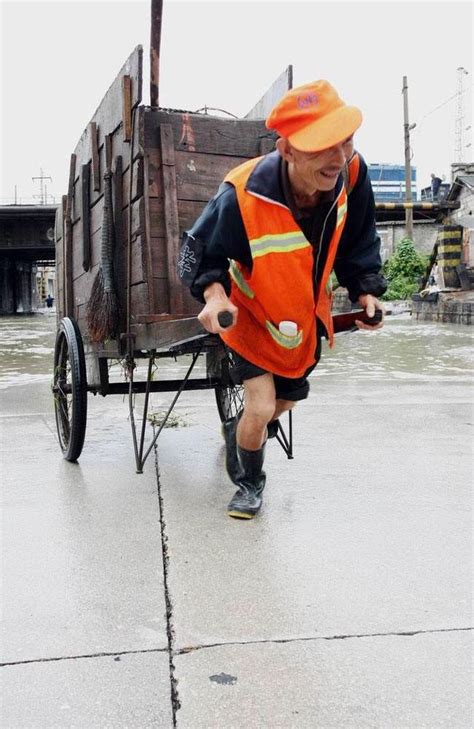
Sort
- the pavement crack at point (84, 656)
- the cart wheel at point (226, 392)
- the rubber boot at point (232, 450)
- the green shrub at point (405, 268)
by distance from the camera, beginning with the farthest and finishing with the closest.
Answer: the green shrub at point (405, 268)
the cart wheel at point (226, 392)
the rubber boot at point (232, 450)
the pavement crack at point (84, 656)

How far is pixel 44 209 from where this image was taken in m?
34.5

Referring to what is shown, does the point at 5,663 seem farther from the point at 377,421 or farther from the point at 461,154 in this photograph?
the point at 461,154

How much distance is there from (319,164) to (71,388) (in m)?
2.29

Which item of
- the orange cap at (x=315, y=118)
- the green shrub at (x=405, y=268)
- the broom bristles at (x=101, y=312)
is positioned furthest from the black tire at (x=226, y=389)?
the green shrub at (x=405, y=268)

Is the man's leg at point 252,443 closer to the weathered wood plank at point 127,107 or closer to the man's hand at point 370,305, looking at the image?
the man's hand at point 370,305

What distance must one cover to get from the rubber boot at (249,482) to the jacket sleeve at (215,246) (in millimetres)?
807

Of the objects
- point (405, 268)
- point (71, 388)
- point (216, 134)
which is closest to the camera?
point (216, 134)

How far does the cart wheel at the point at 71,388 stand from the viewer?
4.25m

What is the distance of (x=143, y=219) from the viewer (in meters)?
3.87

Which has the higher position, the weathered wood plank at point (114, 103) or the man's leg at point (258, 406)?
the weathered wood plank at point (114, 103)

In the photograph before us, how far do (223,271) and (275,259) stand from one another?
8.5 inches

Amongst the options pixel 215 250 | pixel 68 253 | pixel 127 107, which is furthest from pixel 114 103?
pixel 215 250

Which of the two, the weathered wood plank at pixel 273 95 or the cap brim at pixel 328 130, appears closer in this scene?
the cap brim at pixel 328 130

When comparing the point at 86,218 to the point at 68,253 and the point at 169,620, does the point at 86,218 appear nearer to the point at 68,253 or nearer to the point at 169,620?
the point at 68,253
